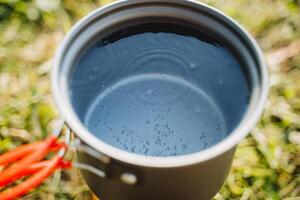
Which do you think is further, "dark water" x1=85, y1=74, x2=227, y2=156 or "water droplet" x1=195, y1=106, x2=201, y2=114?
"water droplet" x1=195, y1=106, x2=201, y2=114

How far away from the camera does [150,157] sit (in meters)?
1.06

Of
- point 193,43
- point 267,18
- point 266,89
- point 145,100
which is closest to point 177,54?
point 193,43

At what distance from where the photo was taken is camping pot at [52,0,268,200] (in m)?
1.07

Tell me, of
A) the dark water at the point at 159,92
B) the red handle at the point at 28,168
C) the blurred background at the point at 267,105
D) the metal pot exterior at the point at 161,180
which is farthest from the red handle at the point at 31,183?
the blurred background at the point at 267,105

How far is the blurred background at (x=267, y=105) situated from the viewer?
1.62 meters

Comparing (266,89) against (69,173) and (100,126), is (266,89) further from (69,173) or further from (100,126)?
(69,173)

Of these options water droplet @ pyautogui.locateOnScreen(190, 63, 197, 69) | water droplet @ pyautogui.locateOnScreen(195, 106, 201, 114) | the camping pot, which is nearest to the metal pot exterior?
the camping pot

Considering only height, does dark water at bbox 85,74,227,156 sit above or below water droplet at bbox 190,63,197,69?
below

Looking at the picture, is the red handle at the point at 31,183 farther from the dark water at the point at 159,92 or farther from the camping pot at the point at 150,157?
the dark water at the point at 159,92

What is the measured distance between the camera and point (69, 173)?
164cm

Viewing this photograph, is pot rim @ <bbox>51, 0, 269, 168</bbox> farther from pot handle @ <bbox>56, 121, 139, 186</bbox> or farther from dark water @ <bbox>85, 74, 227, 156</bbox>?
dark water @ <bbox>85, 74, 227, 156</bbox>

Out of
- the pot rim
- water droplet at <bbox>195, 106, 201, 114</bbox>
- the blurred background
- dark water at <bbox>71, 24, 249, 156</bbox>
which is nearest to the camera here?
the pot rim

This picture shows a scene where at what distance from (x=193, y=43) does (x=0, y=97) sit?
0.80 m

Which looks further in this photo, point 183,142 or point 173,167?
point 183,142
